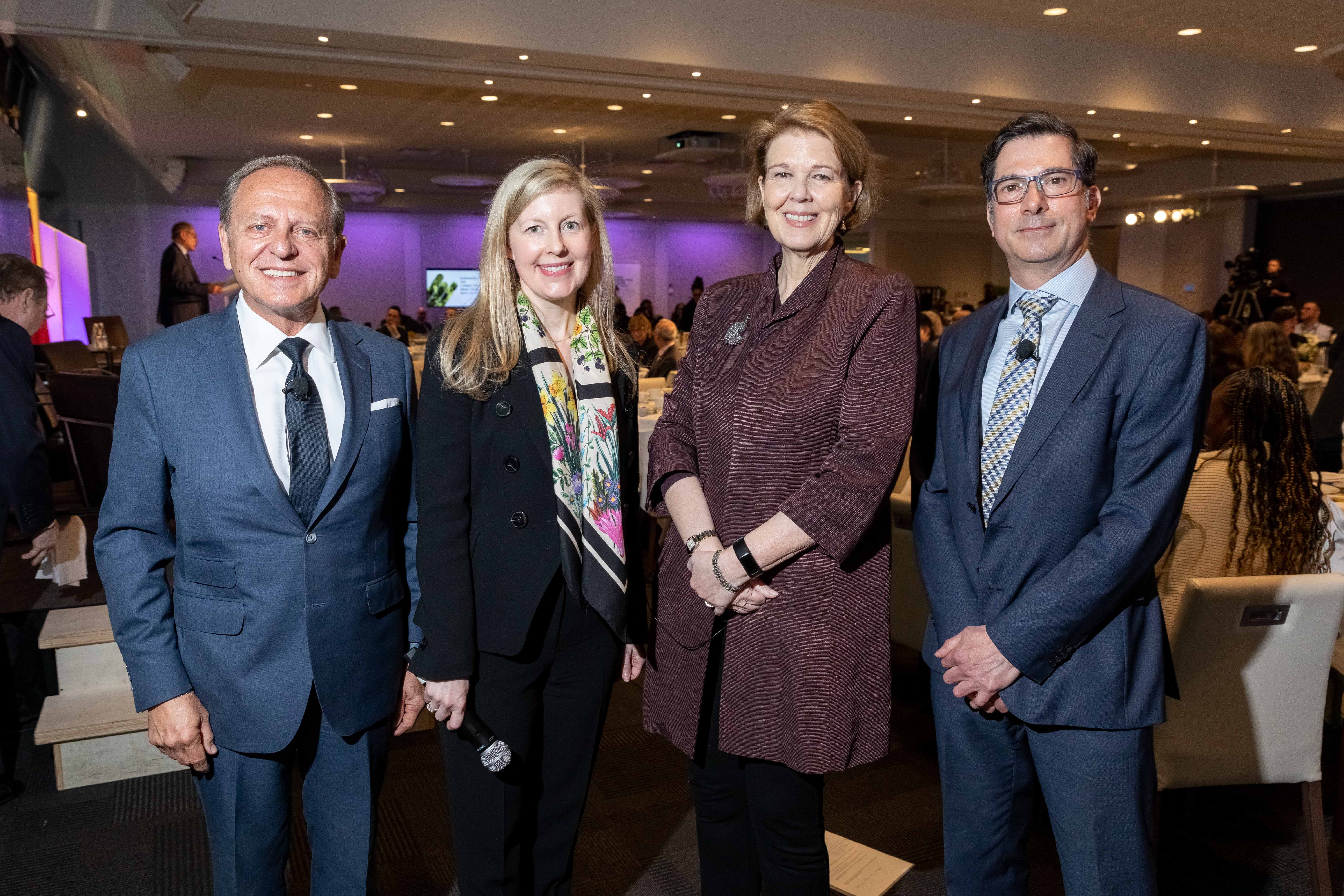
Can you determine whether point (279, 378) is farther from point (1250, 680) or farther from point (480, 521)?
point (1250, 680)

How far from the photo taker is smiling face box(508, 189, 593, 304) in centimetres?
165

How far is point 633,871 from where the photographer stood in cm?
255

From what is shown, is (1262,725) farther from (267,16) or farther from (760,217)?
(267,16)

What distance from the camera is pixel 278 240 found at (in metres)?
1.49

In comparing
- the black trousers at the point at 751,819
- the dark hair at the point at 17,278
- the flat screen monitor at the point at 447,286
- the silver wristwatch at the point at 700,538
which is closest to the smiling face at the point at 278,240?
the silver wristwatch at the point at 700,538

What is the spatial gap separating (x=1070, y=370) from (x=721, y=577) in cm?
68

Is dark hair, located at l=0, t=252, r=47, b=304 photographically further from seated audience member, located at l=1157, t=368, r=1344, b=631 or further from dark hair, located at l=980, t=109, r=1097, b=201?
seated audience member, located at l=1157, t=368, r=1344, b=631

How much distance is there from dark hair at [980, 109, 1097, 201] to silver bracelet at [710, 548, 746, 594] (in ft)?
2.57

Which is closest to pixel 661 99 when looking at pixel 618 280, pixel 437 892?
pixel 437 892

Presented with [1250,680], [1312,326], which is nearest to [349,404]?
[1250,680]

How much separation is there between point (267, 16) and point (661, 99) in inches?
125

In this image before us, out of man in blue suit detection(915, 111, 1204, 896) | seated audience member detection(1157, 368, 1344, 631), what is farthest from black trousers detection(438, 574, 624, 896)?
seated audience member detection(1157, 368, 1344, 631)

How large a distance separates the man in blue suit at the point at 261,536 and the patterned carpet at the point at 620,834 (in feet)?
3.60

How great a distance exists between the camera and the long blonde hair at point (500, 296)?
1577mm
